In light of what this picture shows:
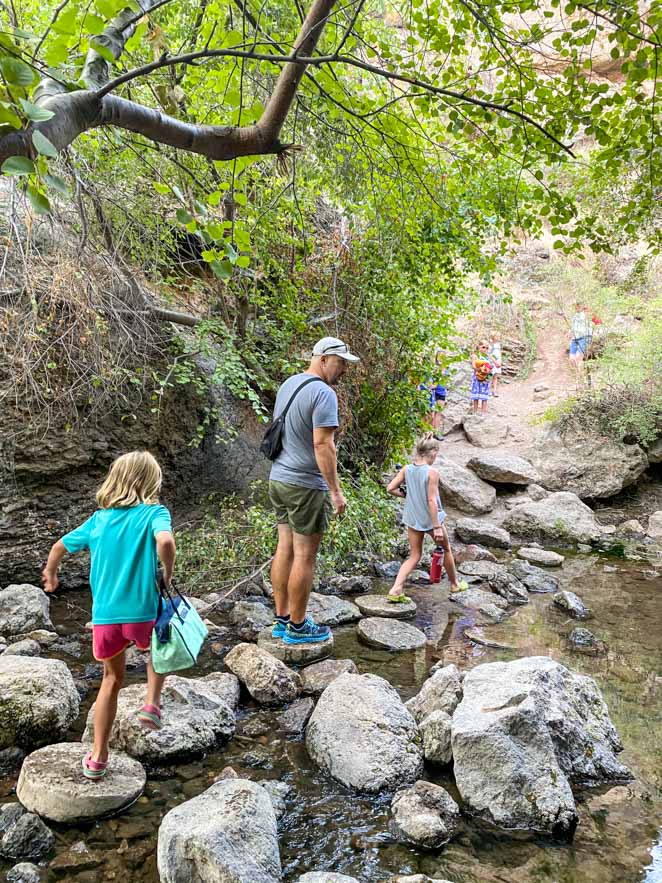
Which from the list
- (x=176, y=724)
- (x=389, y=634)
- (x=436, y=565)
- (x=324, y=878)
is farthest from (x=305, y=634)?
(x=324, y=878)

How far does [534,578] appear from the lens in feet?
26.0

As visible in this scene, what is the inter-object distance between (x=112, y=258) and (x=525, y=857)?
20.9 ft

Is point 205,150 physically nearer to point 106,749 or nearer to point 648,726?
point 106,749

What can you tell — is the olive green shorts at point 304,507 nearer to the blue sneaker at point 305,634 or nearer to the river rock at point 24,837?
the blue sneaker at point 305,634

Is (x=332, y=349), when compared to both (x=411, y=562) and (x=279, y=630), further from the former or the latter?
(x=411, y=562)

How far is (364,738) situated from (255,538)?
12.0 ft

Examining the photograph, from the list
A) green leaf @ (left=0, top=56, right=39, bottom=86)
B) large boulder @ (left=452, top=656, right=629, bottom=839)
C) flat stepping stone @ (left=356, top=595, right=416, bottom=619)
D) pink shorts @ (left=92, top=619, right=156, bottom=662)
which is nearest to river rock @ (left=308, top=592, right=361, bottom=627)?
flat stepping stone @ (left=356, top=595, right=416, bottom=619)

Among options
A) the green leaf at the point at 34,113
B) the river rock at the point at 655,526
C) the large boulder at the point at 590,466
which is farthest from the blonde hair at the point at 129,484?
the large boulder at the point at 590,466

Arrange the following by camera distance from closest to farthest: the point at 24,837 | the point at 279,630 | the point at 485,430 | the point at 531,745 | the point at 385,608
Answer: the point at 24,837 → the point at 531,745 → the point at 279,630 → the point at 385,608 → the point at 485,430

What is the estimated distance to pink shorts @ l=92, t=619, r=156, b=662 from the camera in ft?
10.2

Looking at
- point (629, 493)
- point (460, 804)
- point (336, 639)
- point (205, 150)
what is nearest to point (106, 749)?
point (460, 804)

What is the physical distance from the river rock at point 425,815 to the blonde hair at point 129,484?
1.99 m

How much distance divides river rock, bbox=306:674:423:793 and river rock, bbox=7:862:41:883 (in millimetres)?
1492

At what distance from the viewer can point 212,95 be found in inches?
259
